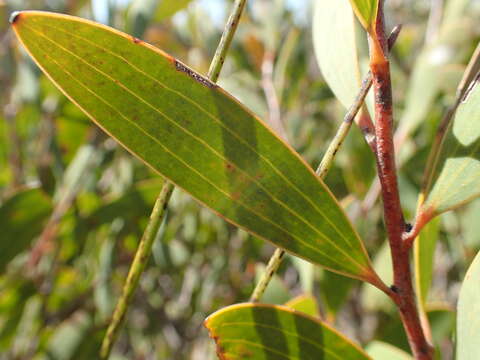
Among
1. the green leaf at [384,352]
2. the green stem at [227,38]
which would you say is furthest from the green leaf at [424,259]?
the green stem at [227,38]

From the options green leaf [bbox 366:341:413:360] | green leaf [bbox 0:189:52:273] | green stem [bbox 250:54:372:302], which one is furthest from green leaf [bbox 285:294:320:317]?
green leaf [bbox 0:189:52:273]

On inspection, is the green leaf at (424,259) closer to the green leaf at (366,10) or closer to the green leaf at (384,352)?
the green leaf at (384,352)

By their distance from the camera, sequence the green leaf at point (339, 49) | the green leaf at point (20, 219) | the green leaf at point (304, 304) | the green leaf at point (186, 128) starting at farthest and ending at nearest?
the green leaf at point (20, 219)
the green leaf at point (304, 304)
the green leaf at point (339, 49)
the green leaf at point (186, 128)

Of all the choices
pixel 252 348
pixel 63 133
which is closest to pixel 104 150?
pixel 63 133

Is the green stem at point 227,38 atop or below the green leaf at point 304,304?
atop

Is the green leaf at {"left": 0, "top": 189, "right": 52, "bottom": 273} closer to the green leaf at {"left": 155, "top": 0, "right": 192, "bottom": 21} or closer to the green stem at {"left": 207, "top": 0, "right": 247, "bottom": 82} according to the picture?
the green leaf at {"left": 155, "top": 0, "right": 192, "bottom": 21}

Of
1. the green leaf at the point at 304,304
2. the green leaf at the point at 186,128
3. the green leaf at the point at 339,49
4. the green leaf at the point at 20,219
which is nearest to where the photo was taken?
the green leaf at the point at 186,128

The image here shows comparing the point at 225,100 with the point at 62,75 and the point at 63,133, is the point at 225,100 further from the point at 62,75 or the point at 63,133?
the point at 63,133
